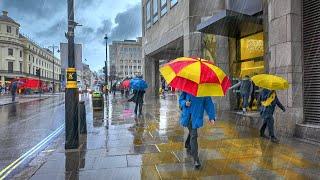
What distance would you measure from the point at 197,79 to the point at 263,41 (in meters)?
9.32

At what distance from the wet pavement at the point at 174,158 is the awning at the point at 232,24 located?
463 centimetres

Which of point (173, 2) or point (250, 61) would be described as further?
point (173, 2)

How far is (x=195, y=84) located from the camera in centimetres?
620

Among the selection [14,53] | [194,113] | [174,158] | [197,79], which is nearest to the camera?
[197,79]

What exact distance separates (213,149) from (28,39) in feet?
348

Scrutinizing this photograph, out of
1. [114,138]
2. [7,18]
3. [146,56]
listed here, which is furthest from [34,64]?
[114,138]

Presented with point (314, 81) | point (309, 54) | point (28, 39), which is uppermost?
point (28, 39)

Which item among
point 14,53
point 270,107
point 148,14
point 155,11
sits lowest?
point 270,107

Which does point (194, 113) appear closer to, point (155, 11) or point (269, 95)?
point (269, 95)

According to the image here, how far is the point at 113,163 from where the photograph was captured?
23.8 feet

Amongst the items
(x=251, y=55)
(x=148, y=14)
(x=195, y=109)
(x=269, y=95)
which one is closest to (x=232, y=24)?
(x=251, y=55)

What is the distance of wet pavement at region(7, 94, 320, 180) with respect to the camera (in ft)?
21.0

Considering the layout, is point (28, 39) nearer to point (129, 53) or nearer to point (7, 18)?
point (7, 18)

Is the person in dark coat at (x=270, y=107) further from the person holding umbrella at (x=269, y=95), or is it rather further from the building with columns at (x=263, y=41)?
the building with columns at (x=263, y=41)
